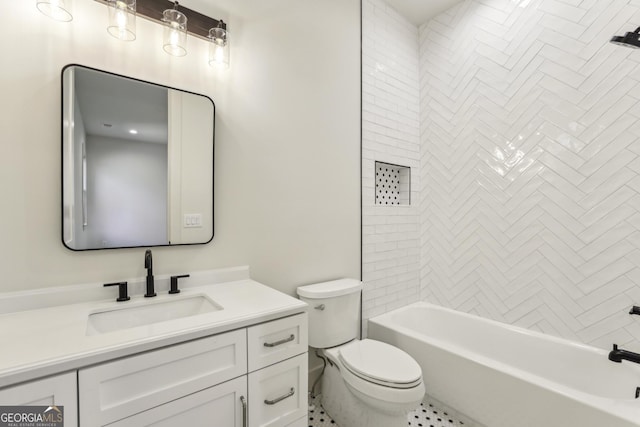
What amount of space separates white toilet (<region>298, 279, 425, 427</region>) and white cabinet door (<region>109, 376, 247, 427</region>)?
0.69m

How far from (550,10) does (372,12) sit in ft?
4.08

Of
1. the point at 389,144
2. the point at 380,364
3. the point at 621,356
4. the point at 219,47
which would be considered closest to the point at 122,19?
the point at 219,47

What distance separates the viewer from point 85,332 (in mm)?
929

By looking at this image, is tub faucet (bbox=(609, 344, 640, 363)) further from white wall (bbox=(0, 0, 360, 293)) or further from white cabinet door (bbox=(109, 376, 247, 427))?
white cabinet door (bbox=(109, 376, 247, 427))

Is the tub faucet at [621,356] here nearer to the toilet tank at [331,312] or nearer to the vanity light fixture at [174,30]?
the toilet tank at [331,312]

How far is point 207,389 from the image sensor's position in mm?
978

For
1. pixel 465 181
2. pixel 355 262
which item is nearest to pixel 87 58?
pixel 355 262

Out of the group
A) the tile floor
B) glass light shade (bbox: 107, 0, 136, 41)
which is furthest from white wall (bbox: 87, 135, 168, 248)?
the tile floor

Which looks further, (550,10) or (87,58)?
(550,10)

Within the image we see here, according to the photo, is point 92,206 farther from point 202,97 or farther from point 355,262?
point 355,262

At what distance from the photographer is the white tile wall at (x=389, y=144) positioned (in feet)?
7.66

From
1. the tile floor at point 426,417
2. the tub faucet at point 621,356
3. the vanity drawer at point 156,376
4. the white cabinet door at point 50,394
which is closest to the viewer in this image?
the white cabinet door at point 50,394

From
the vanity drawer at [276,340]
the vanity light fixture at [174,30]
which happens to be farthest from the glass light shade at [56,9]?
the vanity drawer at [276,340]

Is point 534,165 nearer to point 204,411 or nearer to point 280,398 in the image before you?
point 280,398
